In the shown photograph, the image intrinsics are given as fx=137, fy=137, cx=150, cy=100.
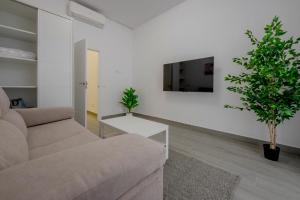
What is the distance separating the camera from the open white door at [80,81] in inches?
103

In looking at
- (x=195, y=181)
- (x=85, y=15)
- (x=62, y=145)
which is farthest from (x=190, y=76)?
(x=85, y=15)

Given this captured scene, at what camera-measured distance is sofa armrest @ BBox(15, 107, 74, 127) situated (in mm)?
1549

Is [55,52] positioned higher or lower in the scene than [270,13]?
lower

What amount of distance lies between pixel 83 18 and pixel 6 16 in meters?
1.32

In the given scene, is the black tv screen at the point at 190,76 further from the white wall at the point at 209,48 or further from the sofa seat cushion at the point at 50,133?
the sofa seat cushion at the point at 50,133

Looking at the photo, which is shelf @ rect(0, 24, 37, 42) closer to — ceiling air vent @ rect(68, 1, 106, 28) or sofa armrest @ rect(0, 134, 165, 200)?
ceiling air vent @ rect(68, 1, 106, 28)

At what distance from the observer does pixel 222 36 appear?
8.47 feet

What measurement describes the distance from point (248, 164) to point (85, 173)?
6.52 ft

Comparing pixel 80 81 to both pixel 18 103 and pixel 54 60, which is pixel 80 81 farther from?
pixel 18 103

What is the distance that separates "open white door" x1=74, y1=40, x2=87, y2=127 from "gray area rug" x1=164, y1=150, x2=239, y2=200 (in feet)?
6.35

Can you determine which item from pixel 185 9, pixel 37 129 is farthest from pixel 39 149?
pixel 185 9

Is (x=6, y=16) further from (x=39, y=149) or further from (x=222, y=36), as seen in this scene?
(x=222, y=36)

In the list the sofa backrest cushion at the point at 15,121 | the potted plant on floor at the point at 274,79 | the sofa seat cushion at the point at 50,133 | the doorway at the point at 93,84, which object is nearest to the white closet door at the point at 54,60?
the sofa seat cushion at the point at 50,133

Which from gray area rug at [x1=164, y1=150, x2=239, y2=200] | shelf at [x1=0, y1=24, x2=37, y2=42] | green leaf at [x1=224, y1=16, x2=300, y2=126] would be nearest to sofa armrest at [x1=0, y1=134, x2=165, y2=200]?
gray area rug at [x1=164, y1=150, x2=239, y2=200]
